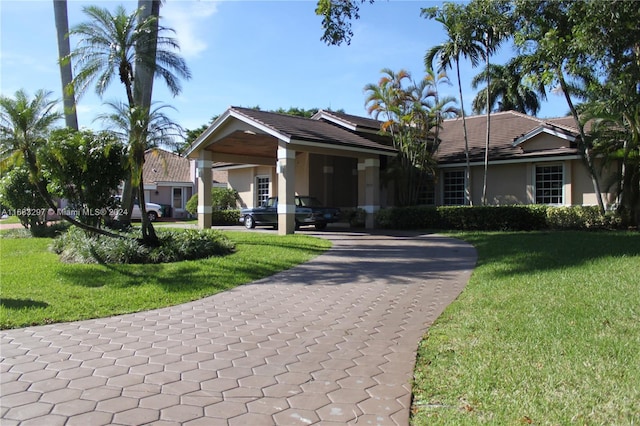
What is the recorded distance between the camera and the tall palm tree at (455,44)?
17.2 m

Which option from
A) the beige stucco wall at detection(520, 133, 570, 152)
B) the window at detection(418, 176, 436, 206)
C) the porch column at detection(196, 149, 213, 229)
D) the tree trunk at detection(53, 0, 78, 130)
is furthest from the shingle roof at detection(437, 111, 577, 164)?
the tree trunk at detection(53, 0, 78, 130)

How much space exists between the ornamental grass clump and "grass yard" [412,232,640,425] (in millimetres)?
6552

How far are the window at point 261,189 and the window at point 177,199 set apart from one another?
12.7 metres

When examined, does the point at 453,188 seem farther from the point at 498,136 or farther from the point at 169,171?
the point at 169,171

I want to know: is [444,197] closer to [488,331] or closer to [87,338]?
[488,331]

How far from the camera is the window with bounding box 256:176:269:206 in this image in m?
27.6

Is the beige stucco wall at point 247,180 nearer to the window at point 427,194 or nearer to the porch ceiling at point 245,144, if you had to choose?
the porch ceiling at point 245,144

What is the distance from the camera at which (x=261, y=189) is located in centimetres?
2780

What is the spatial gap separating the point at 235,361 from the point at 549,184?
58.3 ft

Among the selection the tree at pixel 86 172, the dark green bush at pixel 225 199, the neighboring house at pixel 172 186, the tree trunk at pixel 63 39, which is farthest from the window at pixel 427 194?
the neighboring house at pixel 172 186

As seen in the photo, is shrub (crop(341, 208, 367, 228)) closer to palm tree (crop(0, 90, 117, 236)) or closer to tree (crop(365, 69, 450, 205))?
tree (crop(365, 69, 450, 205))

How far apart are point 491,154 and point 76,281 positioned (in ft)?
56.2

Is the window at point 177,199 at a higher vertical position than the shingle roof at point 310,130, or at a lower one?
lower

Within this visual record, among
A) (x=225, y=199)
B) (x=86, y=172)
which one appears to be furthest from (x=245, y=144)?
(x=86, y=172)
